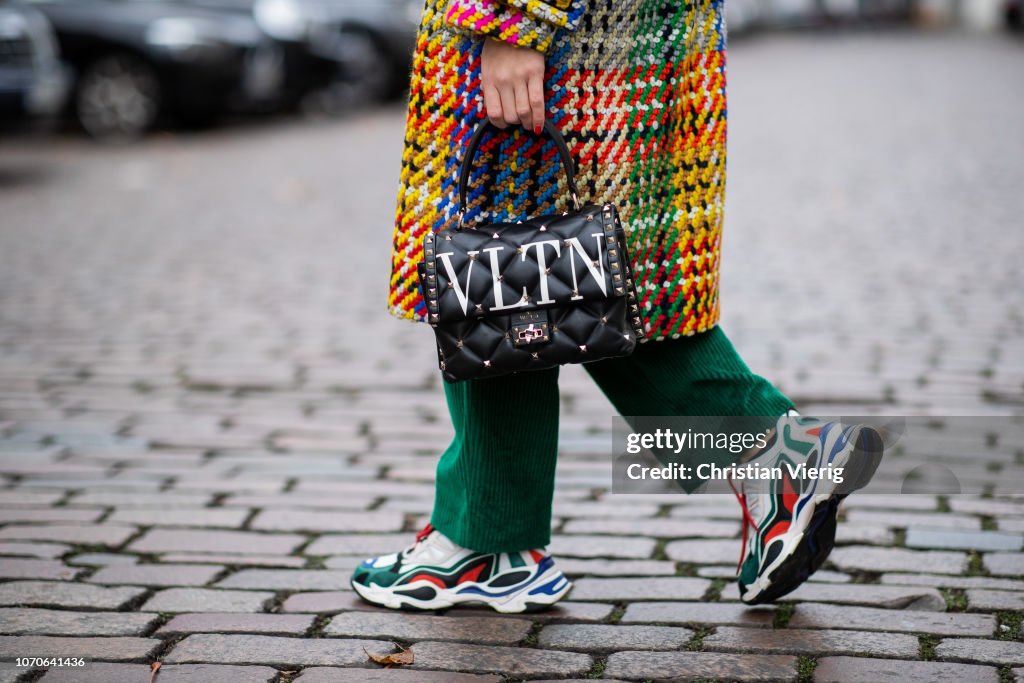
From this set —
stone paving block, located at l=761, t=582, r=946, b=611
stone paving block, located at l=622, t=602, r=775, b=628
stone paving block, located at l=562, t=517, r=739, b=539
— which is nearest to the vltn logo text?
stone paving block, located at l=622, t=602, r=775, b=628

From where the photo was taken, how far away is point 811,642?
2.44m

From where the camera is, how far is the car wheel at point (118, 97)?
12156 mm

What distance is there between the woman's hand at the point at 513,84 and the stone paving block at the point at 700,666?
0.96 m

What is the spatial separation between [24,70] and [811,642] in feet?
31.5

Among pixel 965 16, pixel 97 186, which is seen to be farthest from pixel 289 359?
pixel 965 16

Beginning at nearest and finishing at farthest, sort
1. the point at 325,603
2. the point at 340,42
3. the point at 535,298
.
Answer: the point at 535,298, the point at 325,603, the point at 340,42

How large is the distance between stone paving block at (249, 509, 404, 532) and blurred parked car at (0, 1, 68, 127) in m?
8.13

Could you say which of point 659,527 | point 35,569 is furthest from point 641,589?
point 35,569

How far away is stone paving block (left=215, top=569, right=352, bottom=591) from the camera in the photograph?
2.79m

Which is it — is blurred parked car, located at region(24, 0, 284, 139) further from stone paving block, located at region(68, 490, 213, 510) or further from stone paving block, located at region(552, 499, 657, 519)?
stone paving block, located at region(552, 499, 657, 519)

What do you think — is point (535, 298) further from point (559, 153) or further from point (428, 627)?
point (428, 627)

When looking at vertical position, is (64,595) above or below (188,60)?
below

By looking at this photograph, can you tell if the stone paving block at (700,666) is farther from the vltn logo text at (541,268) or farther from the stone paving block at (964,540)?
the stone paving block at (964,540)

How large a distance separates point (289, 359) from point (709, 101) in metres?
2.95
